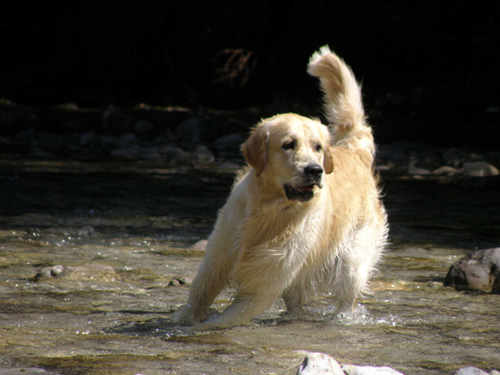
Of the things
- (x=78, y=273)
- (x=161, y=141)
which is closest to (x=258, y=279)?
(x=78, y=273)

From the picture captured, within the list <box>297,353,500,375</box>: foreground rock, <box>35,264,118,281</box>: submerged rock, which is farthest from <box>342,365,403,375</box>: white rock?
<box>35,264,118,281</box>: submerged rock

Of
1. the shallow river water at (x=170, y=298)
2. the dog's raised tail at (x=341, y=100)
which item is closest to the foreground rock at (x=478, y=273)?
the shallow river water at (x=170, y=298)

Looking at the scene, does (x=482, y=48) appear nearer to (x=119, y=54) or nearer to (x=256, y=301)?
(x=119, y=54)

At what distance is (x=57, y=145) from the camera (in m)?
13.5

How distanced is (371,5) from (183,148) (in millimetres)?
4581

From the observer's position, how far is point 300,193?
13.6 ft

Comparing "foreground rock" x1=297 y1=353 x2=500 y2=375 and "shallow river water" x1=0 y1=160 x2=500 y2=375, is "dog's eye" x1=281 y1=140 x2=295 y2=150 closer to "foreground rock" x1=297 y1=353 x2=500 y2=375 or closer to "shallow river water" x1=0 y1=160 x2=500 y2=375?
"shallow river water" x1=0 y1=160 x2=500 y2=375

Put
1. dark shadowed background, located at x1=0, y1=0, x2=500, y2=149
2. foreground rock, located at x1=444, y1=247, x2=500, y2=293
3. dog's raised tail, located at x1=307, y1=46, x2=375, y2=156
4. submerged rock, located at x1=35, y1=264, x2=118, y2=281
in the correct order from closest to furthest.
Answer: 1. submerged rock, located at x1=35, y1=264, x2=118, y2=281
2. foreground rock, located at x1=444, y1=247, x2=500, y2=293
3. dog's raised tail, located at x1=307, y1=46, x2=375, y2=156
4. dark shadowed background, located at x1=0, y1=0, x2=500, y2=149

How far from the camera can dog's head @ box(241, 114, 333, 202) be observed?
4098 mm

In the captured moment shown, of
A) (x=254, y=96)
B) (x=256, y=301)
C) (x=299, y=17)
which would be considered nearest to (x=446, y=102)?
(x=299, y=17)

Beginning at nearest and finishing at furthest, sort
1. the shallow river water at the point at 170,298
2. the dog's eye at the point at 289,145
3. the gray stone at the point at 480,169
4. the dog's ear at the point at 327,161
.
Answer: the shallow river water at the point at 170,298
the dog's eye at the point at 289,145
the dog's ear at the point at 327,161
the gray stone at the point at 480,169

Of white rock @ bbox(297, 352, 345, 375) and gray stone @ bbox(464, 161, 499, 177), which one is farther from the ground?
gray stone @ bbox(464, 161, 499, 177)

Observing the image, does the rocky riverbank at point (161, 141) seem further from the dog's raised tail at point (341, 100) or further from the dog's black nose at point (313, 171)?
the dog's black nose at point (313, 171)

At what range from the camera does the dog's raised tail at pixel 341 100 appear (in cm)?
562
